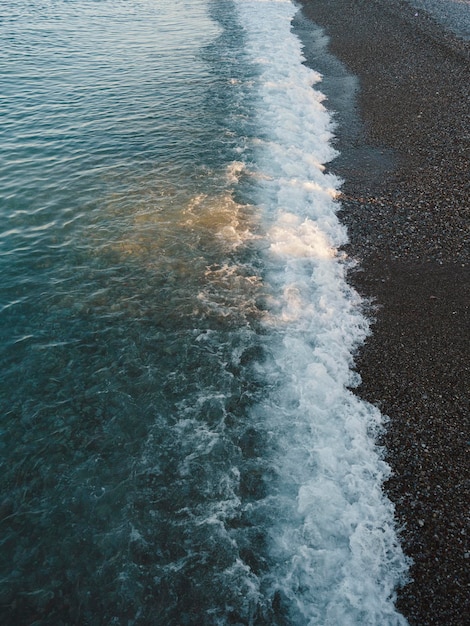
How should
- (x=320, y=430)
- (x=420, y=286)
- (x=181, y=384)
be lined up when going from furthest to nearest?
(x=420, y=286) → (x=181, y=384) → (x=320, y=430)

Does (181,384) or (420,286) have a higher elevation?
(420,286)

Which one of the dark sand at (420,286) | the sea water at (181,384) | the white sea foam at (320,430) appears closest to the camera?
the white sea foam at (320,430)

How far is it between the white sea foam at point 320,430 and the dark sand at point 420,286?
0.50 meters

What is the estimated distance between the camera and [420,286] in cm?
1575

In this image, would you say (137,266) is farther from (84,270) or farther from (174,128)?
(174,128)

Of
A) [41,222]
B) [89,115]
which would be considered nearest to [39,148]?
[89,115]

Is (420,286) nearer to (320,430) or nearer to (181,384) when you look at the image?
(320,430)

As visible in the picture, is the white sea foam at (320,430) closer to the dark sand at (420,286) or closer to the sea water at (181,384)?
the sea water at (181,384)

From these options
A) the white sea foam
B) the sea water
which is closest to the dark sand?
the white sea foam

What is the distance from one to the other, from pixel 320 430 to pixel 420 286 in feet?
22.3

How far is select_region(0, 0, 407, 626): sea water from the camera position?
31.5 feet

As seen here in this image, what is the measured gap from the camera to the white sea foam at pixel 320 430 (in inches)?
372

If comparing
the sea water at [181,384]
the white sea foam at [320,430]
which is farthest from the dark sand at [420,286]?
the sea water at [181,384]

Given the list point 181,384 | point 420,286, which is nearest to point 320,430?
point 181,384
